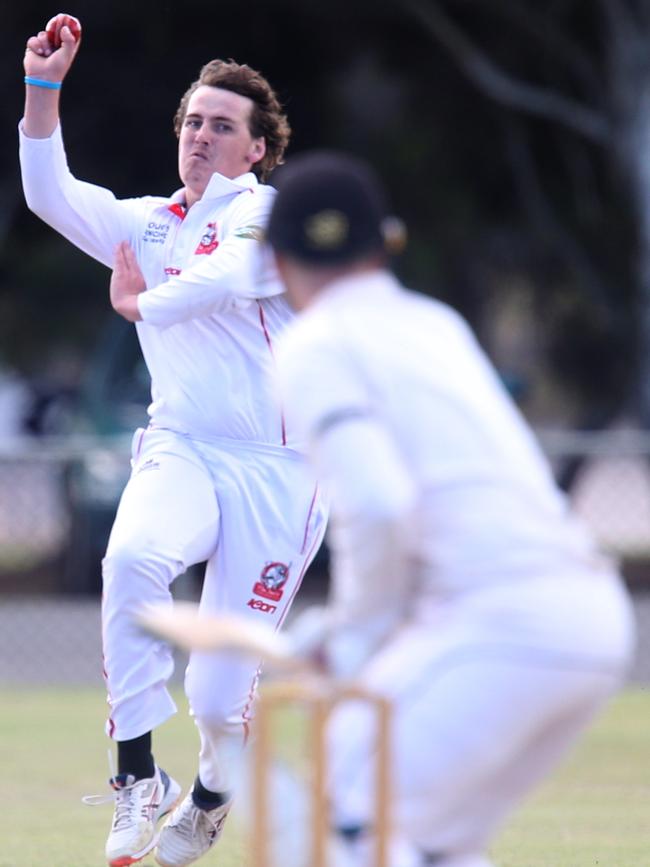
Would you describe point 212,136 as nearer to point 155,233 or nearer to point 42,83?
point 155,233

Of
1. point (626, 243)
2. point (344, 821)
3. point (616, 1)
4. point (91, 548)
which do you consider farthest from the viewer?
point (626, 243)

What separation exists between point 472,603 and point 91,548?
10.9 metres

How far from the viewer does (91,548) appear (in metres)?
14.2

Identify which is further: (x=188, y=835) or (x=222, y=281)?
(x=188, y=835)

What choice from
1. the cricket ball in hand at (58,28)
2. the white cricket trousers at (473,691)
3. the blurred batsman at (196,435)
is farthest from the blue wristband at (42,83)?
the white cricket trousers at (473,691)

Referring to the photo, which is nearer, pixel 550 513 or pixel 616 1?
pixel 550 513

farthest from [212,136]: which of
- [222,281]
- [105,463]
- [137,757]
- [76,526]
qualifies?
[76,526]

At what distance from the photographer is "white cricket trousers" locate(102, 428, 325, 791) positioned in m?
5.81

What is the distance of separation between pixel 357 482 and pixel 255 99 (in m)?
3.09

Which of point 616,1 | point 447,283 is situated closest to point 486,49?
point 616,1

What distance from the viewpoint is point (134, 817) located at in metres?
5.85

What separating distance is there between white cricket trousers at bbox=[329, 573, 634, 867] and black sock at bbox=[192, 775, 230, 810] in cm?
256

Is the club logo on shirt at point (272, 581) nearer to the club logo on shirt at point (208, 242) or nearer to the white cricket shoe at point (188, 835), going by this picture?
the white cricket shoe at point (188, 835)

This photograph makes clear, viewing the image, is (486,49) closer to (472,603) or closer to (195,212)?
(195,212)
